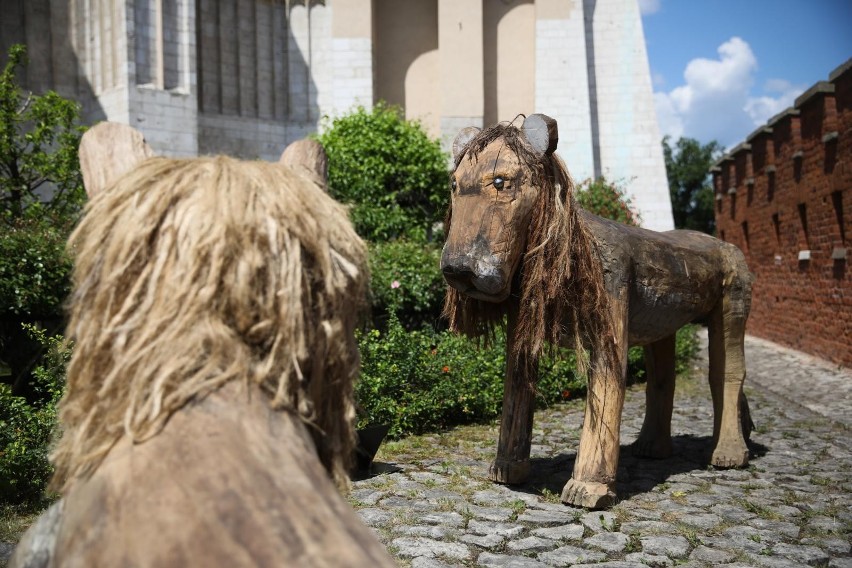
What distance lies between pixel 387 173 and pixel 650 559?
35.0 ft

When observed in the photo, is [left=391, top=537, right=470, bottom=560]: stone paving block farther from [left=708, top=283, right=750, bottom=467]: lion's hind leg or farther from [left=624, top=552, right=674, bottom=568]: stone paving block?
[left=708, top=283, right=750, bottom=467]: lion's hind leg

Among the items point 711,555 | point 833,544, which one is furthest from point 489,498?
point 833,544

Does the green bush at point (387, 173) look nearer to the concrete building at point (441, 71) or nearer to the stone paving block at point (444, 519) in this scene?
the concrete building at point (441, 71)

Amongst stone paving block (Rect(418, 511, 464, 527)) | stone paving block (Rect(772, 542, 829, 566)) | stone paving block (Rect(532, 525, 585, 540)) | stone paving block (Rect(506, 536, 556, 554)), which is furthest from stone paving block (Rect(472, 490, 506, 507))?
stone paving block (Rect(772, 542, 829, 566))

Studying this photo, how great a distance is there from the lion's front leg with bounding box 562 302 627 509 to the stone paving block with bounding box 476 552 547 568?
0.83 metres

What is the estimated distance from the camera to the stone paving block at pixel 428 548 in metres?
3.69

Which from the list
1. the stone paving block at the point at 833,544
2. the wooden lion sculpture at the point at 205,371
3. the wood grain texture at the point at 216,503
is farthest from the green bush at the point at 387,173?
the wood grain texture at the point at 216,503

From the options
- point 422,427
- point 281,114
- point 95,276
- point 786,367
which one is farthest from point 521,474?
point 281,114

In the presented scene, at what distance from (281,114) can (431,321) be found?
1045 cm

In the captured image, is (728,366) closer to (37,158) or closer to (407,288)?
(407,288)

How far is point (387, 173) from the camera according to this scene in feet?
45.0

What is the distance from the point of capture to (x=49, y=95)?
9.98 metres

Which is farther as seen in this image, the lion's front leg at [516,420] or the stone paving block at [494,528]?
the lion's front leg at [516,420]

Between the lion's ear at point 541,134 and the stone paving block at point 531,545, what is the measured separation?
1931 millimetres
